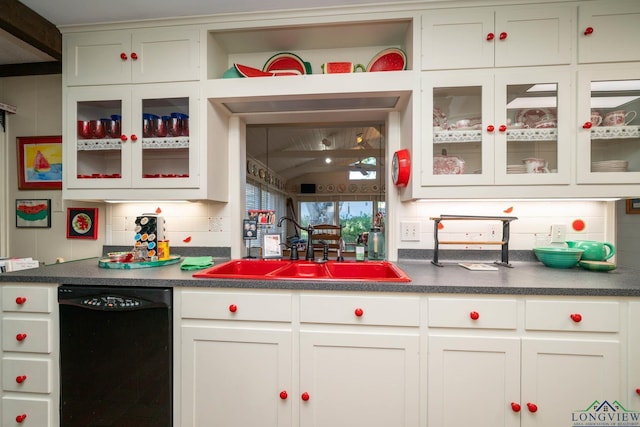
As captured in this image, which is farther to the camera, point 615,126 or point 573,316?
point 615,126

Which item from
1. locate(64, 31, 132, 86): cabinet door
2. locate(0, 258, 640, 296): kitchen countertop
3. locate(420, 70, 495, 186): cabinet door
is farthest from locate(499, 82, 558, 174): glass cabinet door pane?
locate(64, 31, 132, 86): cabinet door

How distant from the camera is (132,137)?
1.58 m

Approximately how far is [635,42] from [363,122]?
1.49 metres

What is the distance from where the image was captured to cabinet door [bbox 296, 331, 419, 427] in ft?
3.89

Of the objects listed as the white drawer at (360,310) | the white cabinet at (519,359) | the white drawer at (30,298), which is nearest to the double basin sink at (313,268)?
the white drawer at (360,310)

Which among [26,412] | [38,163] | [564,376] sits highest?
[38,163]

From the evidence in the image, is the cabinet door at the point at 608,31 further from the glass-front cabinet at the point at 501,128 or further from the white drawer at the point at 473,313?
the white drawer at the point at 473,313

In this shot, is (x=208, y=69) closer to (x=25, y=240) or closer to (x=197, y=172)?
(x=197, y=172)

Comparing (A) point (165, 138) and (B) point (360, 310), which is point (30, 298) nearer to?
(A) point (165, 138)

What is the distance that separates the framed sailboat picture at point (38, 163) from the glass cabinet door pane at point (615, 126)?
3387 mm

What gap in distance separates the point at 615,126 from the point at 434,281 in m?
1.33

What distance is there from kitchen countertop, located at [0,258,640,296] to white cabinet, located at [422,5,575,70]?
113 centimetres

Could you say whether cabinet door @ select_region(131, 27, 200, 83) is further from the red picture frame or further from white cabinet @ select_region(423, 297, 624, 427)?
white cabinet @ select_region(423, 297, 624, 427)

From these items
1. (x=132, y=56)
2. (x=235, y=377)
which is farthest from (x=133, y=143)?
(x=235, y=377)
